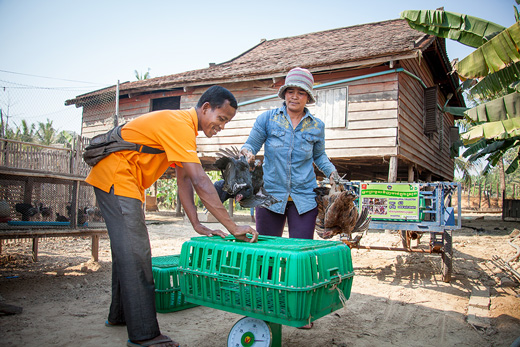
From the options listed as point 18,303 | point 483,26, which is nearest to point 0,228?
point 18,303

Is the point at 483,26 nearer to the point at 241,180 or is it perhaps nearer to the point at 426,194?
the point at 426,194

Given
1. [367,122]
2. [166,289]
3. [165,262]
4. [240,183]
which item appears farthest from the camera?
[367,122]

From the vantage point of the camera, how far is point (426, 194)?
213 inches

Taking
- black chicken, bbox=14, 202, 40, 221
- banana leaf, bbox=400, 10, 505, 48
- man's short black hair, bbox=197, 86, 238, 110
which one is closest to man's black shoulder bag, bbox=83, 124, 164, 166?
man's short black hair, bbox=197, 86, 238, 110

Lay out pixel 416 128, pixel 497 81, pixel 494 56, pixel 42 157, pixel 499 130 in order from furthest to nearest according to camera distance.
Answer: pixel 416 128, pixel 497 81, pixel 494 56, pixel 499 130, pixel 42 157

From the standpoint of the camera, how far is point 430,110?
1246 centimetres

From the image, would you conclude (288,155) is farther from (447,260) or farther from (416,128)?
(416,128)

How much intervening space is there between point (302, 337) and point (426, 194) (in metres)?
3.53

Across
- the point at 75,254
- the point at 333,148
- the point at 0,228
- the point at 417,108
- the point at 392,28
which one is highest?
the point at 392,28

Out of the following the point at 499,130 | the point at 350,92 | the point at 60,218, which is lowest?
the point at 60,218

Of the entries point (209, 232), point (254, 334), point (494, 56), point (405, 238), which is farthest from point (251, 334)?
point (494, 56)

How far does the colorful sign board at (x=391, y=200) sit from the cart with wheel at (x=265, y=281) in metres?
3.38

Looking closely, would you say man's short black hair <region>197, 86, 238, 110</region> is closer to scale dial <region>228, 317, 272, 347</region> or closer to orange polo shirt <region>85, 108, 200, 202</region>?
orange polo shirt <region>85, 108, 200, 202</region>

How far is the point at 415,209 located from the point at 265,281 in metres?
4.06
